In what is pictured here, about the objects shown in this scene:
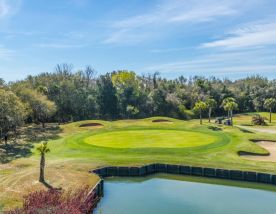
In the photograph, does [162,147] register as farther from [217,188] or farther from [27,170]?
[27,170]

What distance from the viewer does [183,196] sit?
69.6 ft

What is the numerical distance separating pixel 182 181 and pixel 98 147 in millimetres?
10168

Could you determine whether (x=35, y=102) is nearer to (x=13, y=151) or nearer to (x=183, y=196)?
(x=13, y=151)

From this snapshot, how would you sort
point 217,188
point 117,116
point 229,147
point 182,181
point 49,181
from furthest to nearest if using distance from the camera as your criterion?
1. point 117,116
2. point 229,147
3. point 182,181
4. point 217,188
5. point 49,181

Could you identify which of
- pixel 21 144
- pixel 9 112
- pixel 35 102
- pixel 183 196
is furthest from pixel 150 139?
pixel 35 102

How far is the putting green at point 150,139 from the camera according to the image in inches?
1288

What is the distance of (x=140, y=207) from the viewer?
19297 mm

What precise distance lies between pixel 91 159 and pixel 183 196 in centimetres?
934

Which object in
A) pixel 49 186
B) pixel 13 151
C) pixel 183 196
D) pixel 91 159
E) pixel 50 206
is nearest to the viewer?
pixel 50 206

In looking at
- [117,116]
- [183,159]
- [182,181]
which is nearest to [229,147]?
[183,159]

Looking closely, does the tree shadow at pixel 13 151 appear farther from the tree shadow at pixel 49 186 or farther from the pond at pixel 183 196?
the pond at pixel 183 196

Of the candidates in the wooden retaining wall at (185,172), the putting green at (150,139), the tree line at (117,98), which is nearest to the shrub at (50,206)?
the wooden retaining wall at (185,172)

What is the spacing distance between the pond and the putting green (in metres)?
7.49

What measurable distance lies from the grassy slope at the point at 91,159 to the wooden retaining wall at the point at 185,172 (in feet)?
2.63
